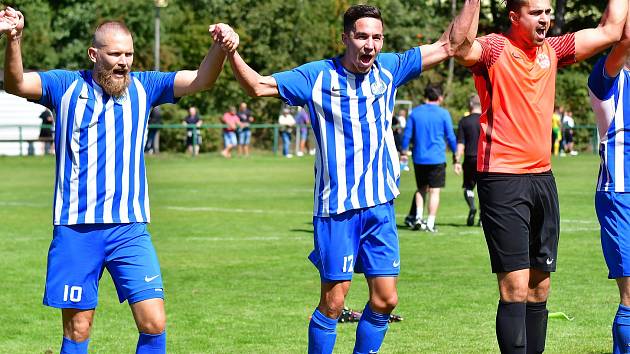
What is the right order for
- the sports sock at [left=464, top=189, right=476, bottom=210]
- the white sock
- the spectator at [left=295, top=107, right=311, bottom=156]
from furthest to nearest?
the spectator at [left=295, top=107, right=311, bottom=156], the sports sock at [left=464, top=189, right=476, bottom=210], the white sock

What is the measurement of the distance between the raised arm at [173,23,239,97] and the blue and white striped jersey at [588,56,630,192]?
252cm

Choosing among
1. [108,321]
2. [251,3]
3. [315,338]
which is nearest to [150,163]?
[251,3]

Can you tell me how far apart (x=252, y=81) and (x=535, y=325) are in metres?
A: 2.43

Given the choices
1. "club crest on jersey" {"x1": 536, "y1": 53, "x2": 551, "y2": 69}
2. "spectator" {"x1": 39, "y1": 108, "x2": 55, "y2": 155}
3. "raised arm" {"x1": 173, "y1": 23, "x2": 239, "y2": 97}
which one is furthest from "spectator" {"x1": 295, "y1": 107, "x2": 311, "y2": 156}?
"raised arm" {"x1": 173, "y1": 23, "x2": 239, "y2": 97}

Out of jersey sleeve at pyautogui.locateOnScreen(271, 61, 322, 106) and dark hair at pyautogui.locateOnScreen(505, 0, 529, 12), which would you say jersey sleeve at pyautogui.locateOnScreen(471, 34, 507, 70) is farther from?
jersey sleeve at pyautogui.locateOnScreen(271, 61, 322, 106)

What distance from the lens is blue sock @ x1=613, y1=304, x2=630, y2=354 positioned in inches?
325

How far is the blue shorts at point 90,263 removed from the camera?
724cm

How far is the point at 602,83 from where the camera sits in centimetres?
829

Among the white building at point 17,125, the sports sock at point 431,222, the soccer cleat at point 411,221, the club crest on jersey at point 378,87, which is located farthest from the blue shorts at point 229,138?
the club crest on jersey at point 378,87

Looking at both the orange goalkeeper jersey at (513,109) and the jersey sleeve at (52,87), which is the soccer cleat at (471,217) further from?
the jersey sleeve at (52,87)

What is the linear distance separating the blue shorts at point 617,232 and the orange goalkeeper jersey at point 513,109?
0.66m

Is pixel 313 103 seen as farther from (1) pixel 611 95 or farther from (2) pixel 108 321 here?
(2) pixel 108 321

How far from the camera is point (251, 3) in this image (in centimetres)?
5741

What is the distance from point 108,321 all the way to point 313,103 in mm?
3859
